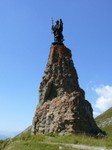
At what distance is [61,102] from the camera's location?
38750 millimetres

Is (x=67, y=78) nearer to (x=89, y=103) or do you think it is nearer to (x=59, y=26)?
(x=89, y=103)

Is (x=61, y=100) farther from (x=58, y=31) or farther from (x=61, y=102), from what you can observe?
(x=58, y=31)

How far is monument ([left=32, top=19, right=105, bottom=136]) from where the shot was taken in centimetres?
3694

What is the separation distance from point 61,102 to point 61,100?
395 millimetres

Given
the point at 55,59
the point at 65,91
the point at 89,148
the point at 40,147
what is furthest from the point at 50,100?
the point at 89,148

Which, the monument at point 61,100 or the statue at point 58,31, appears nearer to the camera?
the monument at point 61,100

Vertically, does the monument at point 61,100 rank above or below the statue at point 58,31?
below

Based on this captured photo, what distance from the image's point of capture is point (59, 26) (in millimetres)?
45688

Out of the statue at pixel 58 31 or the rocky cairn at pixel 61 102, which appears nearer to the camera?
the rocky cairn at pixel 61 102

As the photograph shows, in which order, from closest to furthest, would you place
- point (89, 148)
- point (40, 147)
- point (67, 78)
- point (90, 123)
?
1. point (89, 148)
2. point (40, 147)
3. point (90, 123)
4. point (67, 78)

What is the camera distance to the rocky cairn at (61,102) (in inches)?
1453

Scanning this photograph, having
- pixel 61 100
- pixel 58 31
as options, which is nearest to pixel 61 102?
pixel 61 100

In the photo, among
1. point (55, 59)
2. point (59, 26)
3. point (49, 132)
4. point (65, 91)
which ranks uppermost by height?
point (59, 26)

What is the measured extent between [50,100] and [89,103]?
467 centimetres
